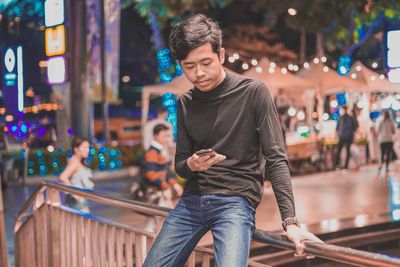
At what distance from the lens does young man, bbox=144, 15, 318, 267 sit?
263 centimetres

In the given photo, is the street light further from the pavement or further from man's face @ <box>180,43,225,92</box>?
man's face @ <box>180,43,225,92</box>

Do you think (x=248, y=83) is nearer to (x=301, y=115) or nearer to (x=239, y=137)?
(x=239, y=137)

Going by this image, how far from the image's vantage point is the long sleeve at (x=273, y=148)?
8.48 feet

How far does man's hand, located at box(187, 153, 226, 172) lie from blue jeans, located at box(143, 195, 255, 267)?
145mm

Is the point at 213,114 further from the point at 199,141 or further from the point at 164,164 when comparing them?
the point at 164,164

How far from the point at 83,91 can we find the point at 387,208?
33.3 feet

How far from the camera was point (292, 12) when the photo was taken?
805 inches

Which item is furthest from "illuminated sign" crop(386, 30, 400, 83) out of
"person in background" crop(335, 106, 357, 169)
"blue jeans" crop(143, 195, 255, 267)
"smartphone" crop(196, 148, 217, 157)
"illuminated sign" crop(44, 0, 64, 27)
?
"person in background" crop(335, 106, 357, 169)

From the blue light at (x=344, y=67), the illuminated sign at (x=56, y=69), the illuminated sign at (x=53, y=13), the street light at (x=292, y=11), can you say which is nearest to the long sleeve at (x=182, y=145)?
the illuminated sign at (x=53, y=13)

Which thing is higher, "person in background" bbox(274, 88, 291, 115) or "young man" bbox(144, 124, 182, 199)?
"person in background" bbox(274, 88, 291, 115)

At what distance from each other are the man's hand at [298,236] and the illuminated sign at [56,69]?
29.7ft

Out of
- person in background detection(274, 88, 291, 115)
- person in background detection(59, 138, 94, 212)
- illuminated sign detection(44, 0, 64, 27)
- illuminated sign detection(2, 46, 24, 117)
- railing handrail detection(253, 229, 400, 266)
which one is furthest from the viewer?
person in background detection(274, 88, 291, 115)

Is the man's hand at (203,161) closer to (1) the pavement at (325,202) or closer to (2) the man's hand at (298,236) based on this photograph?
(2) the man's hand at (298,236)

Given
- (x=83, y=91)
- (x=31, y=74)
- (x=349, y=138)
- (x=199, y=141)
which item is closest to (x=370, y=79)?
(x=349, y=138)
